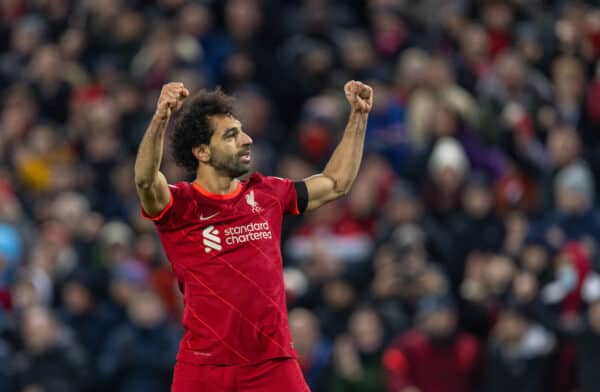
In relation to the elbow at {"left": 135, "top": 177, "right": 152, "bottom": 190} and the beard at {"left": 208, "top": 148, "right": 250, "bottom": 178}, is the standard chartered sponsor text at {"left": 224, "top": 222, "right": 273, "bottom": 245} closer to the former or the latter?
the beard at {"left": 208, "top": 148, "right": 250, "bottom": 178}

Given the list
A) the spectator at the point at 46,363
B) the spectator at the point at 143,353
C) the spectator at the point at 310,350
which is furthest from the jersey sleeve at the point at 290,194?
the spectator at the point at 46,363

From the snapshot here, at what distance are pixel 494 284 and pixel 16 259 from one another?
443cm

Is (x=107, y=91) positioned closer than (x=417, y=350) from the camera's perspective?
No

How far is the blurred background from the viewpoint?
36.0ft

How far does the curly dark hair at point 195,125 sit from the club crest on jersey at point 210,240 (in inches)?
15.0

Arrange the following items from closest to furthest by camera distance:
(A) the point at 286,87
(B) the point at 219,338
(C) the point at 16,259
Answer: (B) the point at 219,338, (C) the point at 16,259, (A) the point at 286,87

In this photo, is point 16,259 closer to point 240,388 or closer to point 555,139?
point 555,139

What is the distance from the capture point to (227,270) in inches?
275

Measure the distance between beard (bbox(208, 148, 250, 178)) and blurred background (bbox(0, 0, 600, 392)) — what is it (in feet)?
12.4

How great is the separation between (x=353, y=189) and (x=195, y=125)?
5655 millimetres

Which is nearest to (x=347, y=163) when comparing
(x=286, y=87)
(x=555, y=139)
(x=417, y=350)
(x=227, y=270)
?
(x=227, y=270)

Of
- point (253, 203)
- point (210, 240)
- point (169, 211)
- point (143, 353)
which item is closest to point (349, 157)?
point (253, 203)

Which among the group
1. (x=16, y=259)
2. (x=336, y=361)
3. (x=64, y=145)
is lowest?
(x=336, y=361)

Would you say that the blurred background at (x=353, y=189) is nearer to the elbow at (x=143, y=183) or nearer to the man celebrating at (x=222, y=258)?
the man celebrating at (x=222, y=258)
